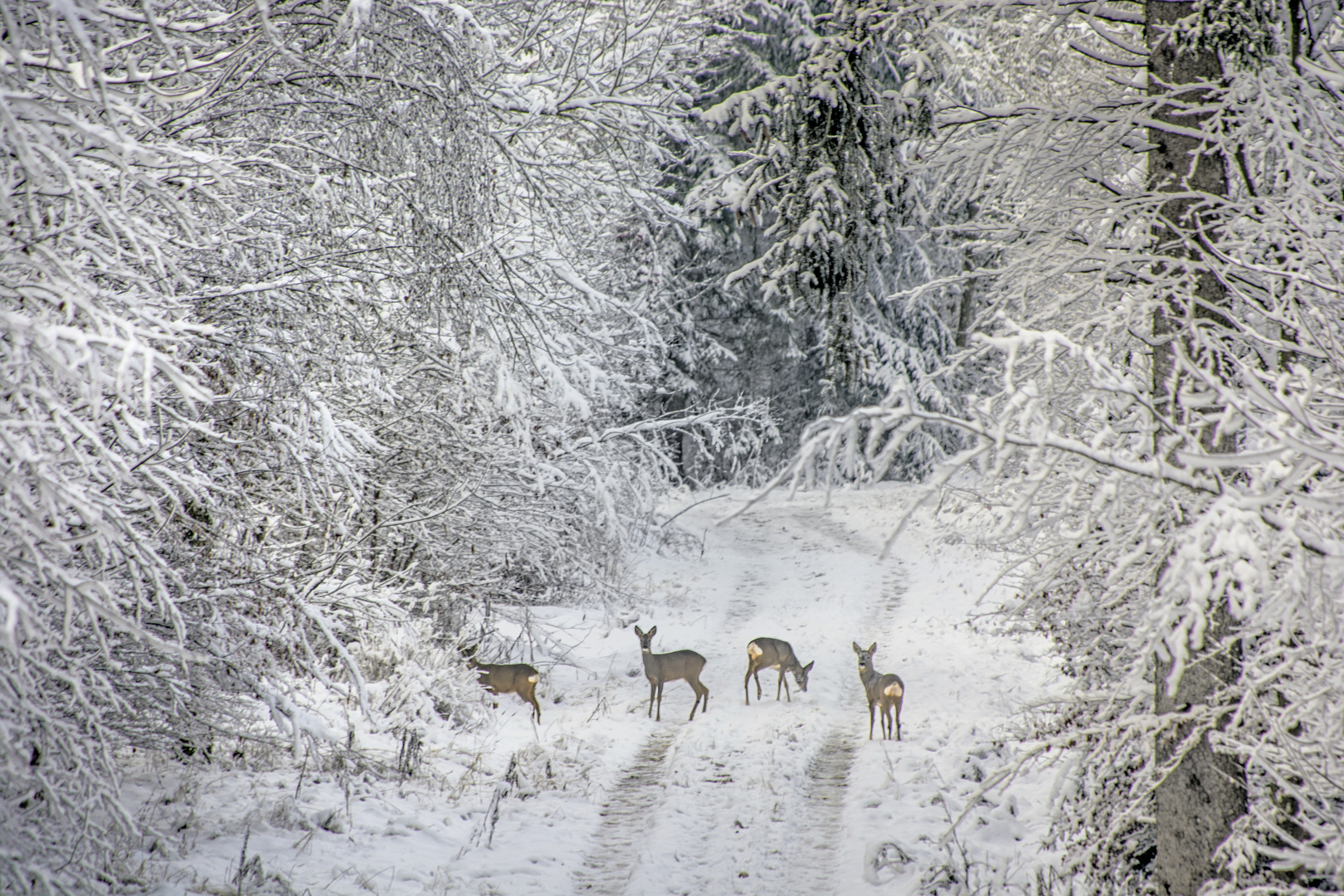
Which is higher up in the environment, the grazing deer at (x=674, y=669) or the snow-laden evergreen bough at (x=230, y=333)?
the snow-laden evergreen bough at (x=230, y=333)

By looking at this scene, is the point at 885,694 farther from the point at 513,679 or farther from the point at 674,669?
the point at 513,679

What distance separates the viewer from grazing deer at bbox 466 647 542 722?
8188 millimetres

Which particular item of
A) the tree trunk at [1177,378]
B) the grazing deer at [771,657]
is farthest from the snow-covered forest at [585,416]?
the grazing deer at [771,657]

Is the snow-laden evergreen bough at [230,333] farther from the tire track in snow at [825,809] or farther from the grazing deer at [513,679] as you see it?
the tire track in snow at [825,809]

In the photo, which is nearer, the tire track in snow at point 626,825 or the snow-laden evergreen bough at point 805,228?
the tire track in snow at point 626,825

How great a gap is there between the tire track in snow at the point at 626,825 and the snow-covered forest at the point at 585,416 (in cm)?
4

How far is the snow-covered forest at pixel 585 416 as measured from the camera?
97.7 inches

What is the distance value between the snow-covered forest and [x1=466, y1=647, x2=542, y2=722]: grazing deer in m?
0.08

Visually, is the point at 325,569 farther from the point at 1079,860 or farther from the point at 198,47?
the point at 1079,860

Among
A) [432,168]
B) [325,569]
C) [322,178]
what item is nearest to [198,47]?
[322,178]

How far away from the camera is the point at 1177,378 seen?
142 inches

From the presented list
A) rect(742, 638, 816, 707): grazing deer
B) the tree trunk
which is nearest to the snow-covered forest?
the tree trunk

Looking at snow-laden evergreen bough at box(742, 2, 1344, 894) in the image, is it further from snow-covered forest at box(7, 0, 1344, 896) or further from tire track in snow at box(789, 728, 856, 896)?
tire track in snow at box(789, 728, 856, 896)

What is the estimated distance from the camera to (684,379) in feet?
67.7
